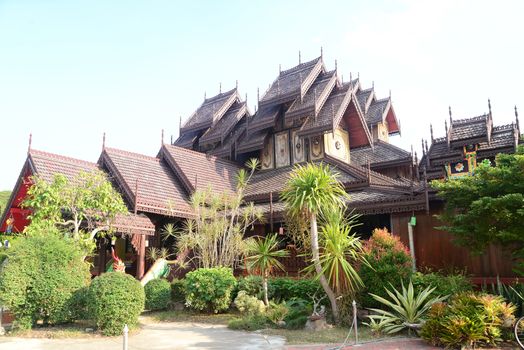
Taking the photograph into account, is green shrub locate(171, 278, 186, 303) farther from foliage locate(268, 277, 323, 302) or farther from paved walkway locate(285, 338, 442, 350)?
paved walkway locate(285, 338, 442, 350)

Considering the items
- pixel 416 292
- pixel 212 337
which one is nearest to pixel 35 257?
pixel 212 337

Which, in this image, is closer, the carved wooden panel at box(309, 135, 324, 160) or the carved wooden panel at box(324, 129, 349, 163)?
the carved wooden panel at box(309, 135, 324, 160)

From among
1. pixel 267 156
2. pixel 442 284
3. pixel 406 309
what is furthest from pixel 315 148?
pixel 406 309

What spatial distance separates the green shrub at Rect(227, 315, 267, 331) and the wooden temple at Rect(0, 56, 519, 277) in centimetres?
482

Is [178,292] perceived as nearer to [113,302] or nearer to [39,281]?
[113,302]

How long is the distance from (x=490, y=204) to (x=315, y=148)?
12.8 m

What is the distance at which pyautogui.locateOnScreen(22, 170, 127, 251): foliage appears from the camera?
12000 mm

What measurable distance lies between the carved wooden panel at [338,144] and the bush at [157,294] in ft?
34.3

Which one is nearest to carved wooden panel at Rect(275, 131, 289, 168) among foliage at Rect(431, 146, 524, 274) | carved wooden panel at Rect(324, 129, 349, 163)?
carved wooden panel at Rect(324, 129, 349, 163)

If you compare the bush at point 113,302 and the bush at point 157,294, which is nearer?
the bush at point 113,302

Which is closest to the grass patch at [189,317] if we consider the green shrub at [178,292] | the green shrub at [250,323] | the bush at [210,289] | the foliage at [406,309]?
the bush at [210,289]


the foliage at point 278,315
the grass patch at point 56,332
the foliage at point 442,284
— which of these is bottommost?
the grass patch at point 56,332

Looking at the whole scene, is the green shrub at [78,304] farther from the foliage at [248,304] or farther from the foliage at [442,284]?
the foliage at [442,284]

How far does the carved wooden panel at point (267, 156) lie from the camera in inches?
882
